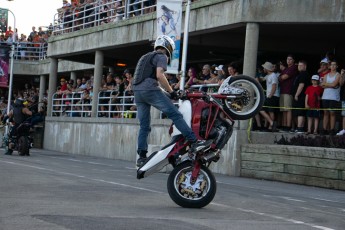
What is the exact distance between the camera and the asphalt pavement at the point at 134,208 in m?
8.12

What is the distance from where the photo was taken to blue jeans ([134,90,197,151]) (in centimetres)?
1014

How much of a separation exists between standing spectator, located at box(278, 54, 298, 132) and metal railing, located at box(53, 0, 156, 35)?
775cm

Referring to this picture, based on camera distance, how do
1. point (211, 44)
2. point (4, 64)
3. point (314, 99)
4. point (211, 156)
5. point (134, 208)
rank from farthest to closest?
point (4, 64) → point (211, 44) → point (314, 99) → point (211, 156) → point (134, 208)

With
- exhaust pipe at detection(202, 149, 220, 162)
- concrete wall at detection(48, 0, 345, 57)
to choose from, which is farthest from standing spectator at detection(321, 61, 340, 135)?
exhaust pipe at detection(202, 149, 220, 162)

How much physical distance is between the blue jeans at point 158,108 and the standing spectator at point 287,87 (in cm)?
942

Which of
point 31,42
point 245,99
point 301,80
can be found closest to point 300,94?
point 301,80

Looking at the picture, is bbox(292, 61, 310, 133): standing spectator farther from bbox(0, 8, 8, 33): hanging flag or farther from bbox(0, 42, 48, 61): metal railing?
bbox(0, 42, 48, 61): metal railing

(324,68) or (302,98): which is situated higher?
(324,68)

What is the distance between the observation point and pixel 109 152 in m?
28.9

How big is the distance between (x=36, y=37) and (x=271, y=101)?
30300 millimetres

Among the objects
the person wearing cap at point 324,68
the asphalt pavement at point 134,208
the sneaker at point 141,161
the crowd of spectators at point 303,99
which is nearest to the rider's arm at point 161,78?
the sneaker at point 141,161

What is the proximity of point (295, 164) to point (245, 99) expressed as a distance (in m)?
7.95

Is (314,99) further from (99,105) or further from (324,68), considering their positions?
(99,105)

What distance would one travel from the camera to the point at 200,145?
33.1ft
